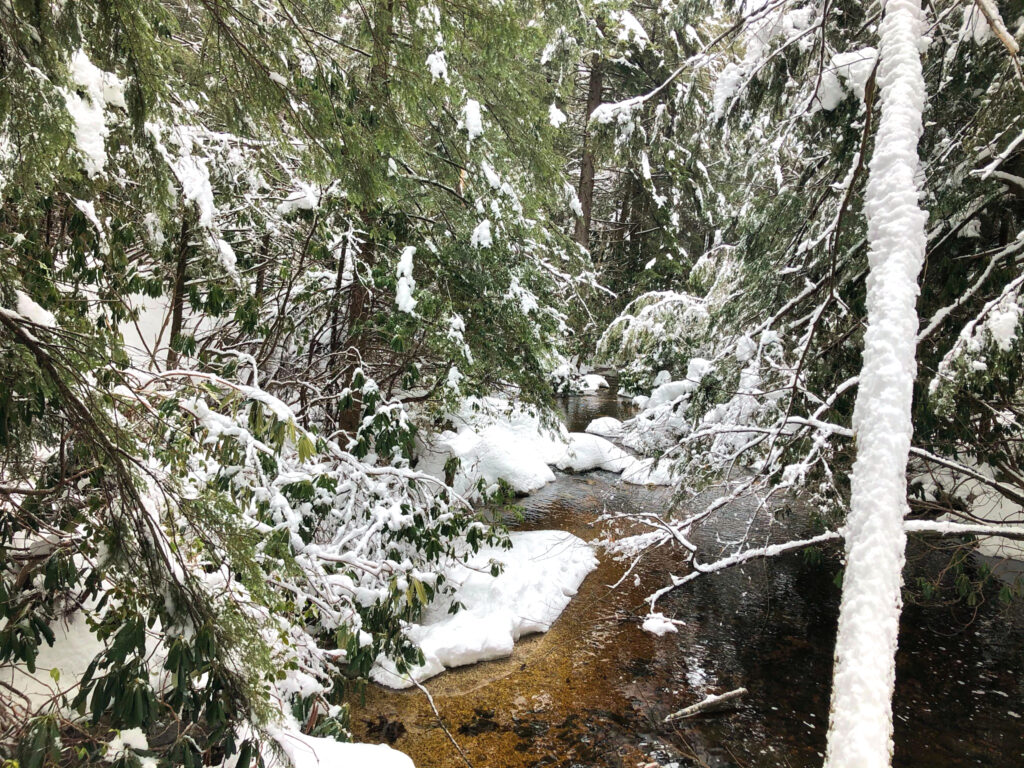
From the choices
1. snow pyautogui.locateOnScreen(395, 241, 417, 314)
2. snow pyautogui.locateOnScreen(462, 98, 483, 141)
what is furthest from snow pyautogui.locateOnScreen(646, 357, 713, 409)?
snow pyautogui.locateOnScreen(462, 98, 483, 141)

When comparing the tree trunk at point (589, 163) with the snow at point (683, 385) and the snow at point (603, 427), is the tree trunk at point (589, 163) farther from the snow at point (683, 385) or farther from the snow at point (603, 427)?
the snow at point (603, 427)

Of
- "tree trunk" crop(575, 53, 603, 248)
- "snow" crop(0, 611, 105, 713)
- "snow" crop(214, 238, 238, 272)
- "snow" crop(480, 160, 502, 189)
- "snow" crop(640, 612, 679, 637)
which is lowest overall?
"snow" crop(0, 611, 105, 713)

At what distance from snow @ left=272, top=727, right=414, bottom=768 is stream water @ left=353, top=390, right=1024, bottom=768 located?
1331 mm

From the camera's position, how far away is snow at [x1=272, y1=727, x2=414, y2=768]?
7.41ft

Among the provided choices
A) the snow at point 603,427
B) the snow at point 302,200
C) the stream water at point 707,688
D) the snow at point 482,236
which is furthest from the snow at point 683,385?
the snow at point 302,200

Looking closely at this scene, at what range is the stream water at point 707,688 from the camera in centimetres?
412

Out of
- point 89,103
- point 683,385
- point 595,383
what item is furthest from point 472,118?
point 595,383

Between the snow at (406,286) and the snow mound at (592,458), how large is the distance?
22.0ft

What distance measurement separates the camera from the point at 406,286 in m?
4.61

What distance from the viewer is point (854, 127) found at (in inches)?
151

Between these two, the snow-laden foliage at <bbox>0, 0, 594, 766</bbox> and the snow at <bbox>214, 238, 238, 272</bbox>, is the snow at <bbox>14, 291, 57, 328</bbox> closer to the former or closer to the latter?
the snow-laden foliage at <bbox>0, 0, 594, 766</bbox>

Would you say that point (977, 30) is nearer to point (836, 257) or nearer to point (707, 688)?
point (836, 257)

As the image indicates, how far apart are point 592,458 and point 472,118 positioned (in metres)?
7.76

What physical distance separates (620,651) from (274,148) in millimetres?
5327
